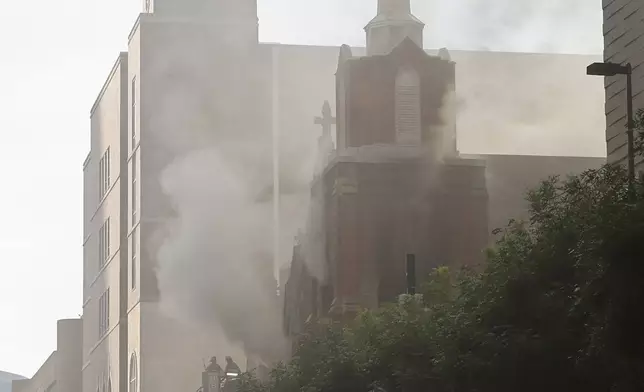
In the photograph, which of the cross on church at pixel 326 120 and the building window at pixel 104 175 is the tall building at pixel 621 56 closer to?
the cross on church at pixel 326 120

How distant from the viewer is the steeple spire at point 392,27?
69.1 m

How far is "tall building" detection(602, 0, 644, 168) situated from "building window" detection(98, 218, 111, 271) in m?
66.2

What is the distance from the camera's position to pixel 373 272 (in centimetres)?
6844

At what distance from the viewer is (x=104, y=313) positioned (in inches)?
3930

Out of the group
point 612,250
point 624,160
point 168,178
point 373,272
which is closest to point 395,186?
point 373,272

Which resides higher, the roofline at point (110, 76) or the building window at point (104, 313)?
the roofline at point (110, 76)

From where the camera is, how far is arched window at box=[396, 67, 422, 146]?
230ft

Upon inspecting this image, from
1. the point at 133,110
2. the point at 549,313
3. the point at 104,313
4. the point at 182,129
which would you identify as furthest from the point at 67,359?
the point at 549,313

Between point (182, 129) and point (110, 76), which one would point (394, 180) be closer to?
point (182, 129)

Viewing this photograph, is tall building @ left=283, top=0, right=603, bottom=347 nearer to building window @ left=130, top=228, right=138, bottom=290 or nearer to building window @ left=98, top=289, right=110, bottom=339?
building window @ left=130, top=228, right=138, bottom=290

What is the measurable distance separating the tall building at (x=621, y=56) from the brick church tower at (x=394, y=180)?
33423mm

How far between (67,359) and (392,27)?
168ft

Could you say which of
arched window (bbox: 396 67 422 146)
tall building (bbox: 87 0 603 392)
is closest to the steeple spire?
arched window (bbox: 396 67 422 146)

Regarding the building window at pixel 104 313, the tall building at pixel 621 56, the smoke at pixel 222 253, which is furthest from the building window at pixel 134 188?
the tall building at pixel 621 56
